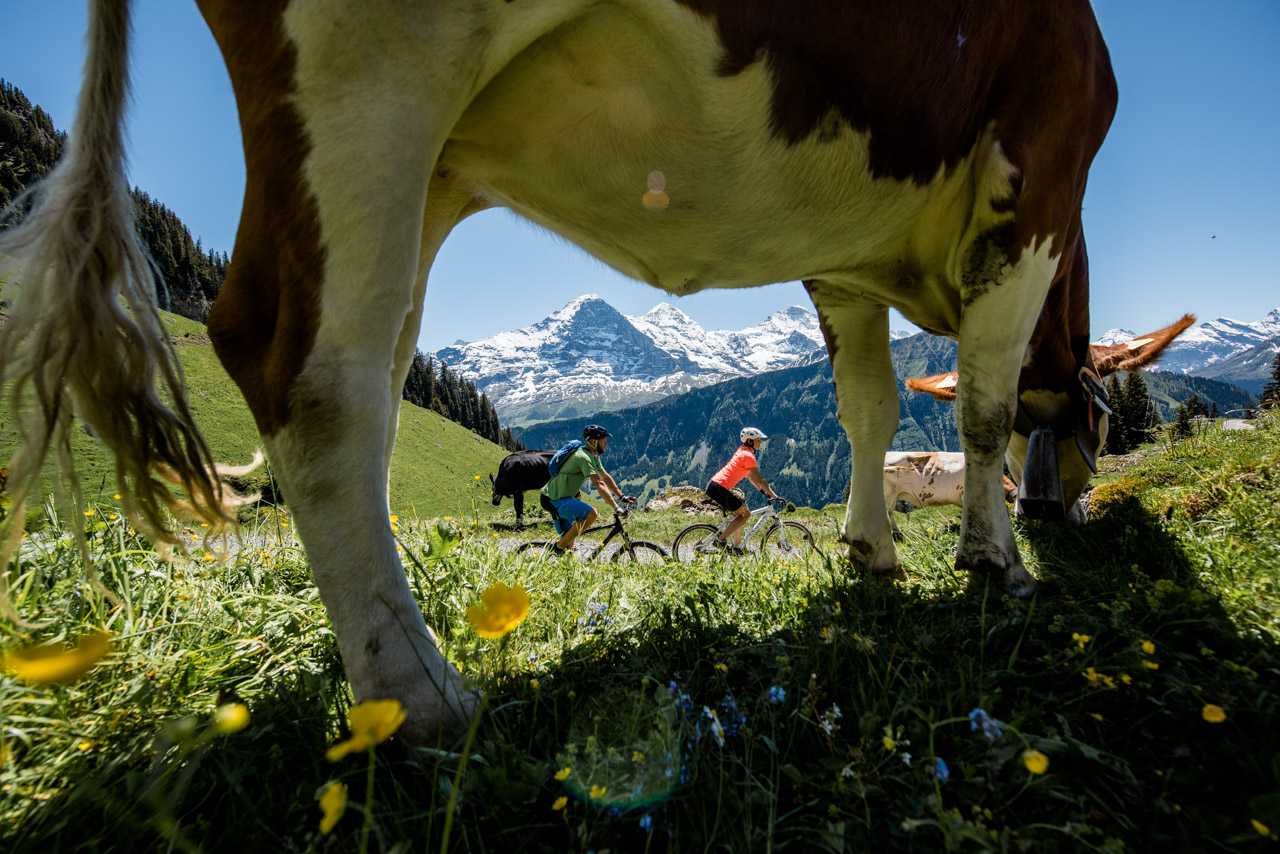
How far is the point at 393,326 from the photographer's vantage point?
6.08 ft

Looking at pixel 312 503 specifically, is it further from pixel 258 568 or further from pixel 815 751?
pixel 258 568

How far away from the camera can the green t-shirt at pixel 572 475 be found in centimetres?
1080

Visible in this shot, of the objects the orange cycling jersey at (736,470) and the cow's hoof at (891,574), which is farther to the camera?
the orange cycling jersey at (736,470)

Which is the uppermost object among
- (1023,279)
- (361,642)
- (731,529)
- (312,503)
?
(1023,279)

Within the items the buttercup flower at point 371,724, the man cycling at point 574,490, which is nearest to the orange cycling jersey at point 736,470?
the man cycling at point 574,490

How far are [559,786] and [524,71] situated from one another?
2311 millimetres

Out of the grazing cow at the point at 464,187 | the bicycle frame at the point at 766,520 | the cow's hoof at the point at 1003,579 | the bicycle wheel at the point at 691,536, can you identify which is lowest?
the bicycle wheel at the point at 691,536

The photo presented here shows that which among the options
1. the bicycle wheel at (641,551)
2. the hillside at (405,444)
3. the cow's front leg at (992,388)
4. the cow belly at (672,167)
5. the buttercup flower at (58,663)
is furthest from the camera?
the hillside at (405,444)

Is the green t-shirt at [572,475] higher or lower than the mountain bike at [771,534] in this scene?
higher

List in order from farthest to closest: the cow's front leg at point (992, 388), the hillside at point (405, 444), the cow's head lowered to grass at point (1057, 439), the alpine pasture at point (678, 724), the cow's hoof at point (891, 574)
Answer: the hillside at point (405, 444)
the cow's head lowered to grass at point (1057, 439)
the cow's hoof at point (891, 574)
the cow's front leg at point (992, 388)
the alpine pasture at point (678, 724)

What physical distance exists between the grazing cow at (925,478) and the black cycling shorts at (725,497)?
6.14 meters

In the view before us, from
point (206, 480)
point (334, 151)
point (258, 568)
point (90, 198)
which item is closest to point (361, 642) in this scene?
point (206, 480)

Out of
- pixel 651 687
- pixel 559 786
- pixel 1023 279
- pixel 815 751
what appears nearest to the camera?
pixel 559 786

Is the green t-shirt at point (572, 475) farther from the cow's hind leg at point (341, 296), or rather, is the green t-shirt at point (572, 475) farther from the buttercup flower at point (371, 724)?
the buttercup flower at point (371, 724)
